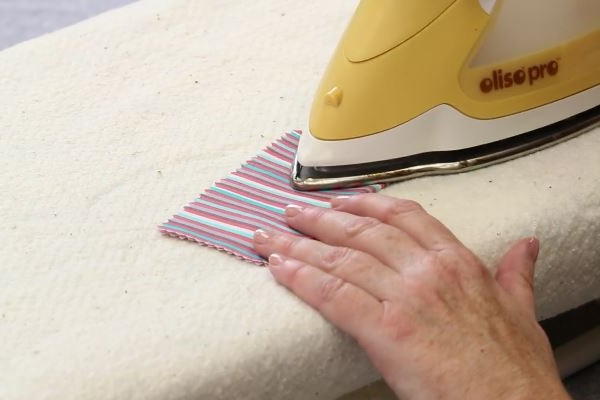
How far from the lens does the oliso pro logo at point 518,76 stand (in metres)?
0.80

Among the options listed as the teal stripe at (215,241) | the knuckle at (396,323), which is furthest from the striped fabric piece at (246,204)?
the knuckle at (396,323)

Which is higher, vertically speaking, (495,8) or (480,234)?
(495,8)

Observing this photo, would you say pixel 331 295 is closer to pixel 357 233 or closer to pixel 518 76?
pixel 357 233

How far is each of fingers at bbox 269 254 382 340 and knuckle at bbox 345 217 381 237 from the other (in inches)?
1.7

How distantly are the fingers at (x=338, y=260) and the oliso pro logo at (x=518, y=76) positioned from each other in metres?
0.22

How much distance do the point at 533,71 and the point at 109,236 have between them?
0.41 m

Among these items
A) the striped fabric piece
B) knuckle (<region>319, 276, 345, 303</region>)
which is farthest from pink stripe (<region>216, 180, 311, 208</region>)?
knuckle (<region>319, 276, 345, 303</region>)

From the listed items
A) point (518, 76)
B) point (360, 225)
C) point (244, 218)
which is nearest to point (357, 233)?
point (360, 225)

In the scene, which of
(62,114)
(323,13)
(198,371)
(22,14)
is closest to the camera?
(198,371)

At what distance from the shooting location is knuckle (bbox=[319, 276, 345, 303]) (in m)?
0.67

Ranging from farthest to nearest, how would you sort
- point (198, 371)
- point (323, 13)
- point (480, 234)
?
point (323, 13) → point (480, 234) → point (198, 371)

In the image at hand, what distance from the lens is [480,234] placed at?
0.74m

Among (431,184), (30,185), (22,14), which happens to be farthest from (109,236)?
(22,14)

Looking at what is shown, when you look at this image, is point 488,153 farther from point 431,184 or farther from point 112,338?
point 112,338
